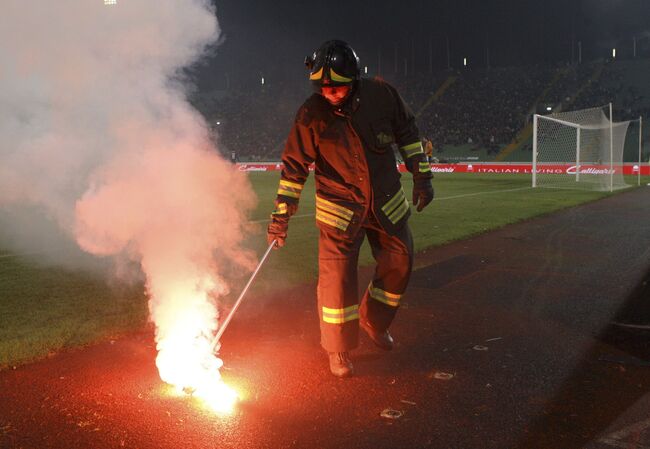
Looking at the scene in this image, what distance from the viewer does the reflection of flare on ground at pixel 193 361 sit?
323cm

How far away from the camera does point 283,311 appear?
5074mm

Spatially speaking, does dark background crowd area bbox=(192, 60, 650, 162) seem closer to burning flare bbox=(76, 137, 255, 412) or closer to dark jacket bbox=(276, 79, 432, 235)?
burning flare bbox=(76, 137, 255, 412)

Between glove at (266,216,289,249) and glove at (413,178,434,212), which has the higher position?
glove at (413,178,434,212)

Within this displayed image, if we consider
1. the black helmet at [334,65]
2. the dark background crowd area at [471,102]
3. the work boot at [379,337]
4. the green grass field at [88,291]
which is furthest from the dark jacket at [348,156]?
the dark background crowd area at [471,102]

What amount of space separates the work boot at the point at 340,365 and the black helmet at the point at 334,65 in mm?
1632

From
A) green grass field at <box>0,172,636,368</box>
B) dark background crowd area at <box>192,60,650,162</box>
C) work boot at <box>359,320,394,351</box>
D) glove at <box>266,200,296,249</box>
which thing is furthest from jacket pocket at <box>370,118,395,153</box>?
dark background crowd area at <box>192,60,650,162</box>

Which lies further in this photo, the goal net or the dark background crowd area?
the dark background crowd area

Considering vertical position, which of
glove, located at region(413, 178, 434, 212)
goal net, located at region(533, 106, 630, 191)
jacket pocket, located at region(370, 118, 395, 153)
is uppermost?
jacket pocket, located at region(370, 118, 395, 153)

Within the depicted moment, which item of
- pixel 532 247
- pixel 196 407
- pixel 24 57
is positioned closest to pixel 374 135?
pixel 196 407

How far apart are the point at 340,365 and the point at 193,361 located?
2.88ft

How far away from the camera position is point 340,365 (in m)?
3.52

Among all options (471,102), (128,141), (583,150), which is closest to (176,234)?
(128,141)

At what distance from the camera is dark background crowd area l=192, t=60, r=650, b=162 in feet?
139

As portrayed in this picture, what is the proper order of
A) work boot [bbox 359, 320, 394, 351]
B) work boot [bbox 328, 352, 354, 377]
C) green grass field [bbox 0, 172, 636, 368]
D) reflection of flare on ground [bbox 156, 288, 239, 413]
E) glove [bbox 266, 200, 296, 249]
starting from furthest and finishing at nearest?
green grass field [bbox 0, 172, 636, 368] < work boot [bbox 359, 320, 394, 351] < glove [bbox 266, 200, 296, 249] < work boot [bbox 328, 352, 354, 377] < reflection of flare on ground [bbox 156, 288, 239, 413]
